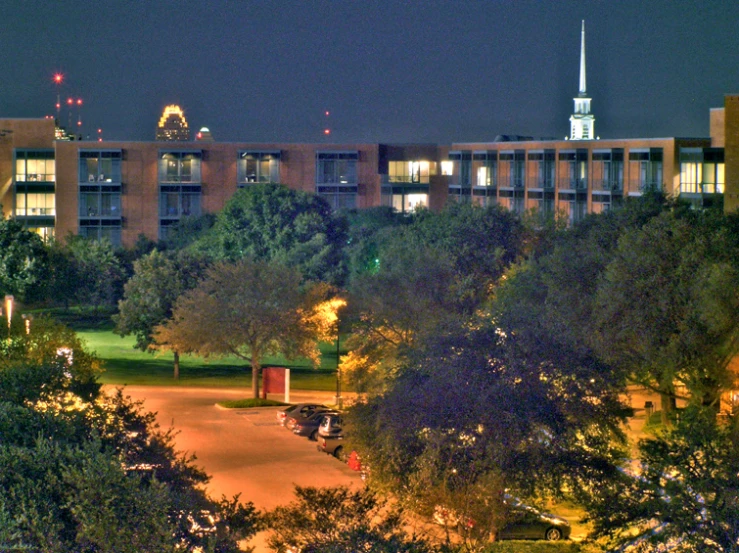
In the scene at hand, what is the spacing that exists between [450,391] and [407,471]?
1889 millimetres

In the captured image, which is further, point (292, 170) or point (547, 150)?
point (292, 170)

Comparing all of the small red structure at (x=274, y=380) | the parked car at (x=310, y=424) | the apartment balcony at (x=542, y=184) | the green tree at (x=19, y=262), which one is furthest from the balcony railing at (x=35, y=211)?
the parked car at (x=310, y=424)

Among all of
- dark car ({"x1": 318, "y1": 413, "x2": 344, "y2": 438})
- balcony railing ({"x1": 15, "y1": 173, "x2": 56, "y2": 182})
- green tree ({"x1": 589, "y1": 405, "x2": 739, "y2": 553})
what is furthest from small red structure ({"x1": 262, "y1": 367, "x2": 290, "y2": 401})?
balcony railing ({"x1": 15, "y1": 173, "x2": 56, "y2": 182})

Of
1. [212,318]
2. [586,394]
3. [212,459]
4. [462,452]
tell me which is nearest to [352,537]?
[462,452]

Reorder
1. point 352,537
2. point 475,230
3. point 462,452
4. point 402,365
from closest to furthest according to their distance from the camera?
point 352,537, point 462,452, point 402,365, point 475,230

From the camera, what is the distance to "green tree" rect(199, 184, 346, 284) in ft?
242

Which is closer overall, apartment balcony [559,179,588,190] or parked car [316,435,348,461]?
parked car [316,435,348,461]

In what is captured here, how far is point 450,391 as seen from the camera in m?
23.5

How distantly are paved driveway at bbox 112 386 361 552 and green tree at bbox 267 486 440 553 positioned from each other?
721cm

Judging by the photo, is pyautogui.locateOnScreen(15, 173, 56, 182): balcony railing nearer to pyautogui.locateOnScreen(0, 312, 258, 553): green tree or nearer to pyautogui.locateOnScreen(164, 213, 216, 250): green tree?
pyautogui.locateOnScreen(164, 213, 216, 250): green tree

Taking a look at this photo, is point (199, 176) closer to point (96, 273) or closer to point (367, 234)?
point (367, 234)

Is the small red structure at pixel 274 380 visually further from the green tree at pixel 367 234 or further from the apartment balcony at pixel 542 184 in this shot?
the apartment balcony at pixel 542 184

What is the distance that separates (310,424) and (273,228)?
38101 mm

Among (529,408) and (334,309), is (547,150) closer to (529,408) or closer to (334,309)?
(334,309)
